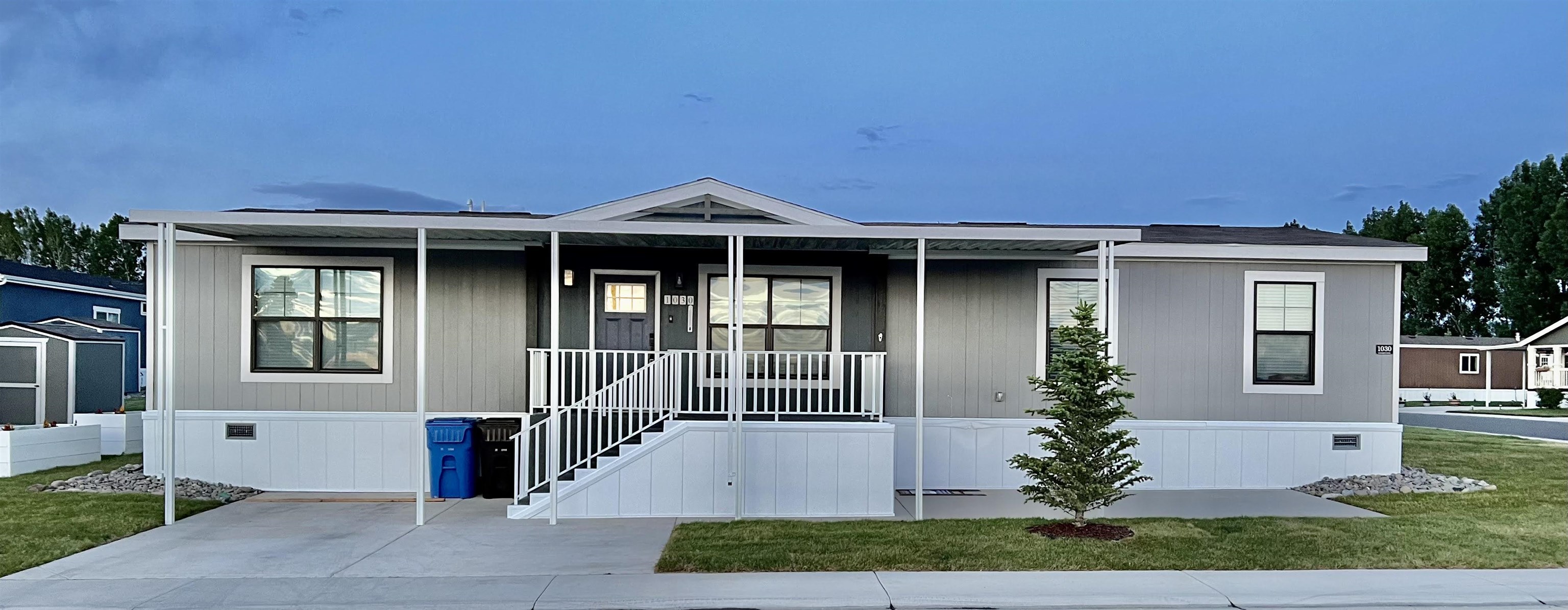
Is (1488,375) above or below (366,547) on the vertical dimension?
below

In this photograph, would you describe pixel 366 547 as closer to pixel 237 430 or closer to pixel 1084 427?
pixel 237 430

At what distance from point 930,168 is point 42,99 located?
29058mm

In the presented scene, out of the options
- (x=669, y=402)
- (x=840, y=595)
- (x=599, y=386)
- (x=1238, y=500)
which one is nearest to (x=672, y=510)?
(x=669, y=402)

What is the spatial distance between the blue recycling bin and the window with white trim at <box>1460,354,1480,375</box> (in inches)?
1555

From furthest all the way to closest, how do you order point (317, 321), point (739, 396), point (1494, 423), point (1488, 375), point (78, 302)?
point (1488, 375), point (78, 302), point (1494, 423), point (317, 321), point (739, 396)

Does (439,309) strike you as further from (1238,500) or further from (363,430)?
(1238,500)

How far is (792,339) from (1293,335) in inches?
235

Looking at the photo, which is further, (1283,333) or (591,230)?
(1283,333)

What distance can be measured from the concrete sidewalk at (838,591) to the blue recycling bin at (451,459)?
3183mm

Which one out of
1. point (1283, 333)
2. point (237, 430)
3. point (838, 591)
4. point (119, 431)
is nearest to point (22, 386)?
point (119, 431)

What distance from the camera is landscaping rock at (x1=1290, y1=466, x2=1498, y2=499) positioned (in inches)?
402

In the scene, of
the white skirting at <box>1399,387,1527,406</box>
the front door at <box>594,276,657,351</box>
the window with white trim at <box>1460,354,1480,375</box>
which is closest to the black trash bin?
the front door at <box>594,276,657,351</box>

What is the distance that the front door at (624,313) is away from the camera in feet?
35.1

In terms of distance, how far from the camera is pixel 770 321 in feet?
35.1
